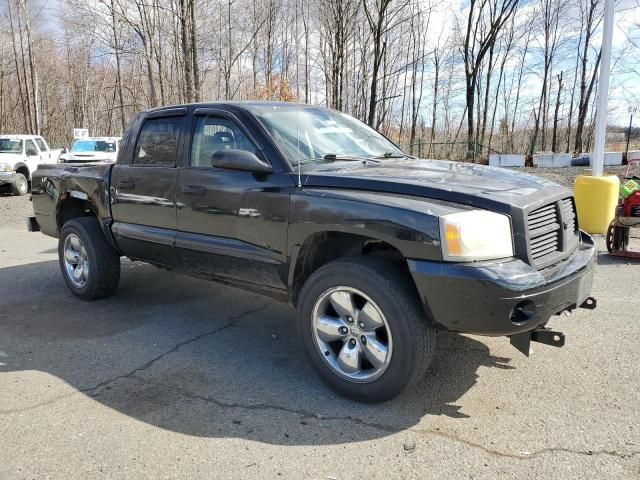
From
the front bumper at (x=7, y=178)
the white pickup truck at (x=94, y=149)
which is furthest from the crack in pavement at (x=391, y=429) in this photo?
the white pickup truck at (x=94, y=149)

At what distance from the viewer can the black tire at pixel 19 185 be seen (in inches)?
628

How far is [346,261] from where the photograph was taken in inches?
125

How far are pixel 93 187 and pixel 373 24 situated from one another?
47.3 feet

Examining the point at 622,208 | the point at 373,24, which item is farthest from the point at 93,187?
the point at 373,24

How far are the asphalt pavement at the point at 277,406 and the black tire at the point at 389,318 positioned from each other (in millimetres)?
133

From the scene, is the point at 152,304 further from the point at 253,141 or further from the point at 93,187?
the point at 253,141

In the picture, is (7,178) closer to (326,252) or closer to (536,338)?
(326,252)

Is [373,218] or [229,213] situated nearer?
[373,218]

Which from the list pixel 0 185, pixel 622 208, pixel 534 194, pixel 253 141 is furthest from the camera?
pixel 0 185

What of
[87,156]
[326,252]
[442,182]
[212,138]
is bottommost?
[326,252]

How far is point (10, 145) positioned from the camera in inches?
668

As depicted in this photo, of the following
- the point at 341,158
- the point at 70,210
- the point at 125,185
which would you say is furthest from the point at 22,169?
the point at 341,158

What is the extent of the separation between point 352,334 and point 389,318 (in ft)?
1.12

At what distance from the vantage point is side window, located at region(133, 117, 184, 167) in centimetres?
443
